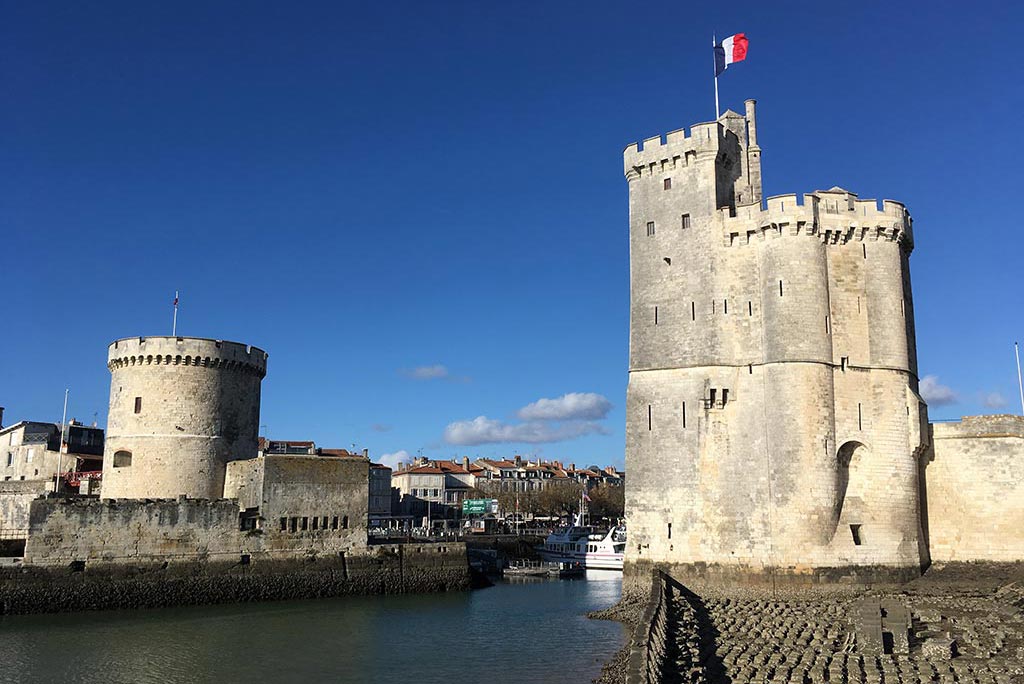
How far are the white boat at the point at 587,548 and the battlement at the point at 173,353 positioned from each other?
2237 centimetres

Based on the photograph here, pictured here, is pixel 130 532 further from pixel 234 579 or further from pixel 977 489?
pixel 977 489

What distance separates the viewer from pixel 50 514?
28.5m

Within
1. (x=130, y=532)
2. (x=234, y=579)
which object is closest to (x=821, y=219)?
(x=234, y=579)

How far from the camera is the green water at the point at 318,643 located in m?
19.7

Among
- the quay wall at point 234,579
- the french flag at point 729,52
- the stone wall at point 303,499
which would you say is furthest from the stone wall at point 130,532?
the french flag at point 729,52

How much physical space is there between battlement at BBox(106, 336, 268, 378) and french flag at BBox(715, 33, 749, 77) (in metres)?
21.4

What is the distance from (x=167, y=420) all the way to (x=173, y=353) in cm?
260

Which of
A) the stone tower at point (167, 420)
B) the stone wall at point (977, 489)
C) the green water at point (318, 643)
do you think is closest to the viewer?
the green water at point (318, 643)

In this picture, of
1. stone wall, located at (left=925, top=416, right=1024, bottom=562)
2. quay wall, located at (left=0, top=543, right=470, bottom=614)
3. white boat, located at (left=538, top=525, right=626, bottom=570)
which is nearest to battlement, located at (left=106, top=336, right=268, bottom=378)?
quay wall, located at (left=0, top=543, right=470, bottom=614)

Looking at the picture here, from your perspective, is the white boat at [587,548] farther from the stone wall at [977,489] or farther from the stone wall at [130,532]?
the stone wall at [130,532]

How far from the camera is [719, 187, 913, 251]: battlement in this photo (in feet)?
89.0

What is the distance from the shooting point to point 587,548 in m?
51.7

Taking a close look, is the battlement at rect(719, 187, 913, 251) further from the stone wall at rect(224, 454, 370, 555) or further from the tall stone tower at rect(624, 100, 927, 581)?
the stone wall at rect(224, 454, 370, 555)

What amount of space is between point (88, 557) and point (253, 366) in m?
10.1
